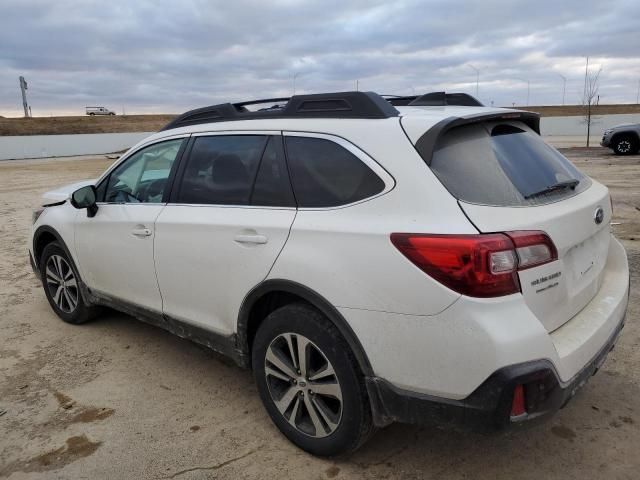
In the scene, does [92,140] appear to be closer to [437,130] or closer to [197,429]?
[197,429]

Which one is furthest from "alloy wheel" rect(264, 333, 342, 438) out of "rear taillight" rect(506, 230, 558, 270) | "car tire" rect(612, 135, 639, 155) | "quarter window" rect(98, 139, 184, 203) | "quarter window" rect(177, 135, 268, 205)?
"car tire" rect(612, 135, 639, 155)

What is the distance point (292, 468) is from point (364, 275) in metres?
1.13

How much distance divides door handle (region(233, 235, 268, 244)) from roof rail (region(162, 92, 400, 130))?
70cm

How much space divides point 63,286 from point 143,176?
1.55 meters

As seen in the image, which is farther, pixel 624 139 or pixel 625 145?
pixel 625 145

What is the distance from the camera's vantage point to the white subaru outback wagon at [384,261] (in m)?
2.19

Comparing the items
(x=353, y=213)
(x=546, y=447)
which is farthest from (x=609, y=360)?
(x=353, y=213)

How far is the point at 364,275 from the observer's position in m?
2.37

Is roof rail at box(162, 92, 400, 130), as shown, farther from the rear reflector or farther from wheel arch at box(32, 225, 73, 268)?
wheel arch at box(32, 225, 73, 268)

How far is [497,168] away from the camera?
252cm

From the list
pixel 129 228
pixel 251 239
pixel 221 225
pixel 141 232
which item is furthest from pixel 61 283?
pixel 251 239

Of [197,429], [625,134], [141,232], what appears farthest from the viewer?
[625,134]

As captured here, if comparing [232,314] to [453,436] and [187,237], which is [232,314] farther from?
[453,436]

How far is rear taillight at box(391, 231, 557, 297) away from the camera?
215 centimetres
